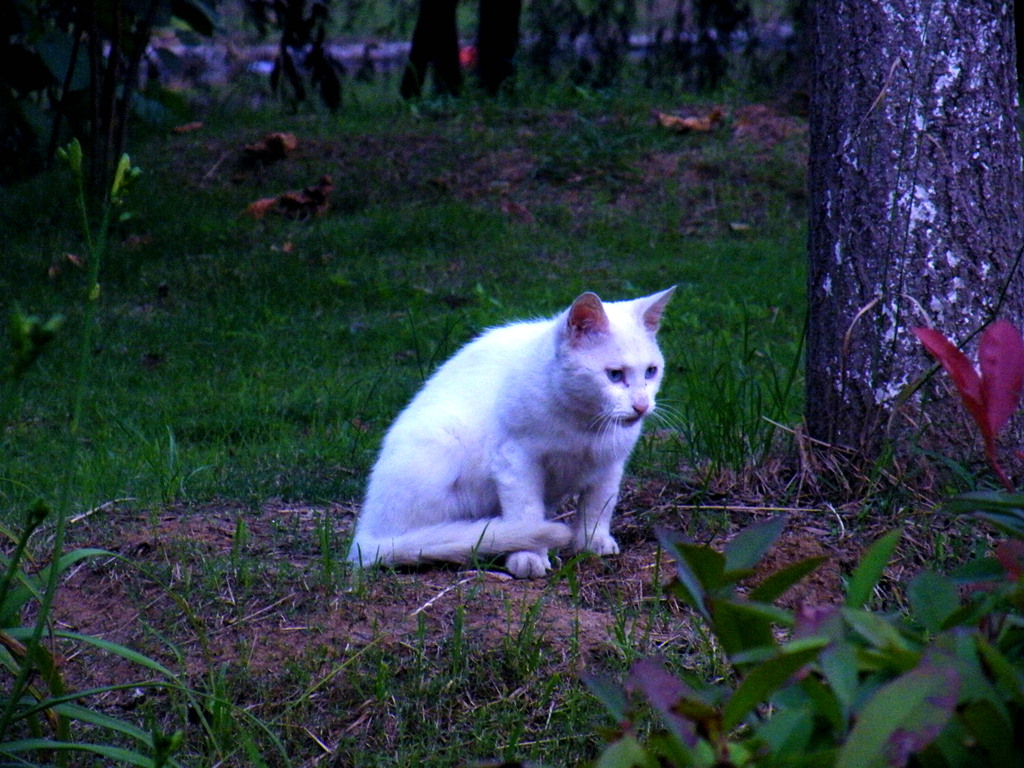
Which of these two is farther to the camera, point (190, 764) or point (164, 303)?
point (164, 303)

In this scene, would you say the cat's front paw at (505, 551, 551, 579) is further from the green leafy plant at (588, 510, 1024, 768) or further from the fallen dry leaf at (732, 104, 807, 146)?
the fallen dry leaf at (732, 104, 807, 146)

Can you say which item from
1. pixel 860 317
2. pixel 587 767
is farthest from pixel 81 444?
pixel 587 767

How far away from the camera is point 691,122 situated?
891 centimetres

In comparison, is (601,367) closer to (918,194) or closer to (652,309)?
(652,309)

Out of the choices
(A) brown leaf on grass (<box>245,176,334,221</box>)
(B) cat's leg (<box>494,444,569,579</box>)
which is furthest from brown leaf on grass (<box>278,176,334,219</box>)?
(B) cat's leg (<box>494,444,569,579</box>)

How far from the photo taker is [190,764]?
2283 millimetres

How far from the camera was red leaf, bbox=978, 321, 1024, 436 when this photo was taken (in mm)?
1223

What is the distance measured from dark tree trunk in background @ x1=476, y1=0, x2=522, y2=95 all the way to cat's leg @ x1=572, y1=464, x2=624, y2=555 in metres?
8.91

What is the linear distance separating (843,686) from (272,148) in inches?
334

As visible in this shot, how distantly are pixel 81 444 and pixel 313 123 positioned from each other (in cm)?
559

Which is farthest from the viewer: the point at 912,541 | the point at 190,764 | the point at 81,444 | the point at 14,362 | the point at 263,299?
the point at 263,299

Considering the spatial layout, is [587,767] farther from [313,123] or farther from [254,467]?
[313,123]

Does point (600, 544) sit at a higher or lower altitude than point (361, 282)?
higher

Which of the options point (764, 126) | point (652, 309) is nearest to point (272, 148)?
point (764, 126)
